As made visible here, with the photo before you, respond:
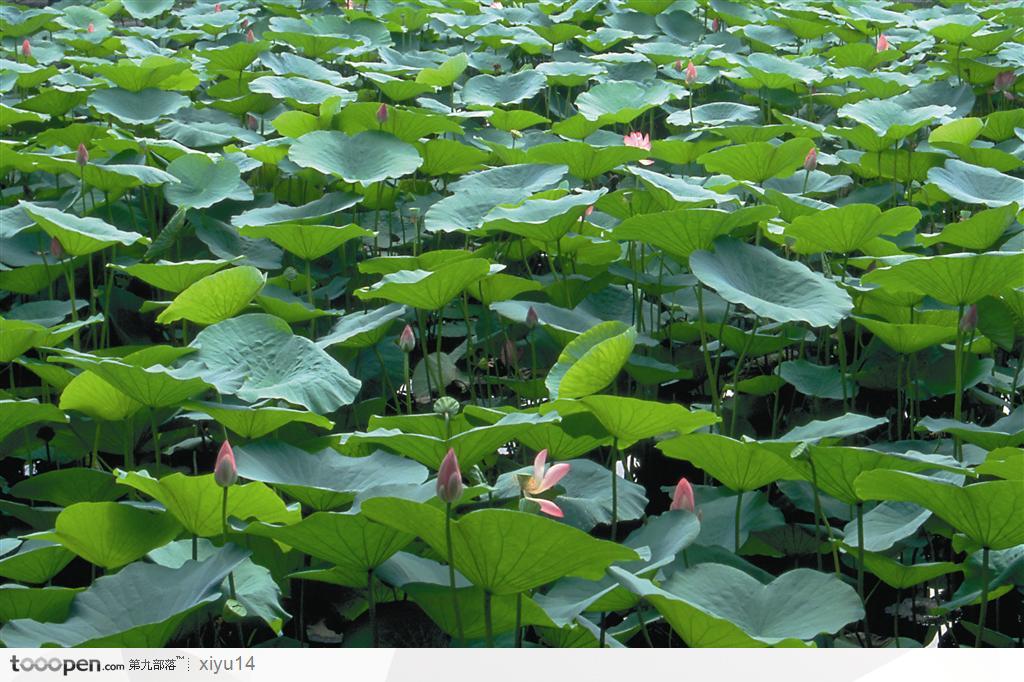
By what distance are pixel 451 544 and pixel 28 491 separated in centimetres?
75

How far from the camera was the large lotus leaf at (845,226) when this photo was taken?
174 centimetres

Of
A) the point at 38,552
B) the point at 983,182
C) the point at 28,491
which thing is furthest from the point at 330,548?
the point at 983,182

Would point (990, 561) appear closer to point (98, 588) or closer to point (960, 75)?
point (98, 588)

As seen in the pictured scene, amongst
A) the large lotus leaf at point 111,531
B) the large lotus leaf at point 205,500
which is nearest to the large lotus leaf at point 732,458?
the large lotus leaf at point 205,500

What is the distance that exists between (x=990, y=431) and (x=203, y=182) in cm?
155

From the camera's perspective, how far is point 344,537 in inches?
44.8

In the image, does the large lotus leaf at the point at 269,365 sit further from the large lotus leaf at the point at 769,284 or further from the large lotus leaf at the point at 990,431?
the large lotus leaf at the point at 990,431

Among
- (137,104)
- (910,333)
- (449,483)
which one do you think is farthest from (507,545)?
(137,104)

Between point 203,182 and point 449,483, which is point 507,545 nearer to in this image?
point 449,483

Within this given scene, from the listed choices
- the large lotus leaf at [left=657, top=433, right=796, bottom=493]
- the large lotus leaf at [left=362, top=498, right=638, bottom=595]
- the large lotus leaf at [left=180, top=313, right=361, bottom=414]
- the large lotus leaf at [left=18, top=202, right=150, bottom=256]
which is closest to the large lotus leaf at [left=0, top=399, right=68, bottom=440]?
the large lotus leaf at [left=180, top=313, right=361, bottom=414]

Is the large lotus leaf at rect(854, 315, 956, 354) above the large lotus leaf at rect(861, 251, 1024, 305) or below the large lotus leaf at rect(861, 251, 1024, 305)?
below

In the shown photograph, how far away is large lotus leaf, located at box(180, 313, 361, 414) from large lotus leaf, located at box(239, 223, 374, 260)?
0.30 metres

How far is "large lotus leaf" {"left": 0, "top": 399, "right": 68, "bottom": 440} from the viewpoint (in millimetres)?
1430

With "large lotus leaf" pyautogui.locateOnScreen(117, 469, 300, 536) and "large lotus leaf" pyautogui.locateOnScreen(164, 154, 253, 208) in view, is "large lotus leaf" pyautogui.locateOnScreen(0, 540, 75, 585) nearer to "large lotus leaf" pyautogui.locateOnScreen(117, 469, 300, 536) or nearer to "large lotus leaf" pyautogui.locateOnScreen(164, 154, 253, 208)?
"large lotus leaf" pyautogui.locateOnScreen(117, 469, 300, 536)
